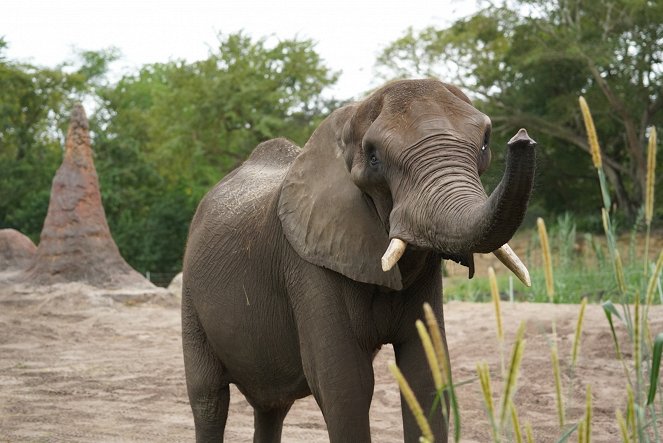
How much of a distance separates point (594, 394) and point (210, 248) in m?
4.05

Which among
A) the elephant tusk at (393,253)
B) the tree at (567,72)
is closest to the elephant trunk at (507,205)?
the elephant tusk at (393,253)

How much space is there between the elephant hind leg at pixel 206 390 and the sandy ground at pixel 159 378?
1.28 meters

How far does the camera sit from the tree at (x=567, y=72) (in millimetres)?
27453

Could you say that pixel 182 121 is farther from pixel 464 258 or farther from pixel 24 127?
pixel 464 258

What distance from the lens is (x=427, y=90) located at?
348 cm

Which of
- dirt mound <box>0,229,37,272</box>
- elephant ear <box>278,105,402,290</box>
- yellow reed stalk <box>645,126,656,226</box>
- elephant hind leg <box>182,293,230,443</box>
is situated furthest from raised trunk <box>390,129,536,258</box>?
dirt mound <box>0,229,37,272</box>

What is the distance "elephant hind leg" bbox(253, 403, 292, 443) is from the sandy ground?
1.15 m

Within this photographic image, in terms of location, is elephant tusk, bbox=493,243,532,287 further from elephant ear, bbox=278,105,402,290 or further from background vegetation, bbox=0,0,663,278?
background vegetation, bbox=0,0,663,278

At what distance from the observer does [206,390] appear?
495cm

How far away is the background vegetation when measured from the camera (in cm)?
2802

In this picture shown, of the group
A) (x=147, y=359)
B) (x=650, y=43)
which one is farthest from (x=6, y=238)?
(x=650, y=43)

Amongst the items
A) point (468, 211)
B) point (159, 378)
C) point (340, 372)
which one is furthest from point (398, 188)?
point (159, 378)

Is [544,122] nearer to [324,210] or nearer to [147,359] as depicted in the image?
[147,359]

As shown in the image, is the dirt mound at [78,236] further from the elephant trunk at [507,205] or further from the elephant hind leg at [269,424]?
the elephant trunk at [507,205]
